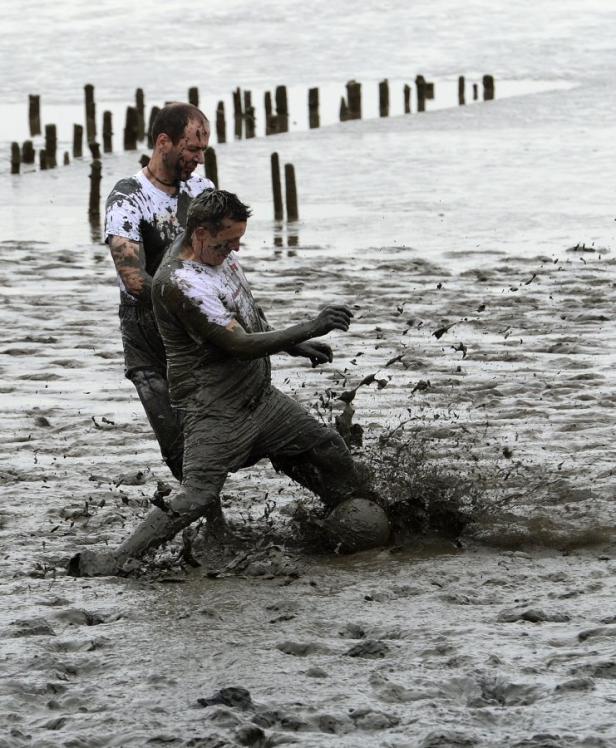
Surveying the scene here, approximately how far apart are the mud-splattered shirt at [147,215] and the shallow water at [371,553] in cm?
147

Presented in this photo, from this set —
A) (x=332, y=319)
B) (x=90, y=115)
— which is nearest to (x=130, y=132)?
(x=90, y=115)

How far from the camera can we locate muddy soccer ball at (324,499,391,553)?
7.44 m

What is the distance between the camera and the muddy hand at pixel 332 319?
264 inches

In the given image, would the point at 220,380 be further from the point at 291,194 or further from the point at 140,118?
the point at 140,118

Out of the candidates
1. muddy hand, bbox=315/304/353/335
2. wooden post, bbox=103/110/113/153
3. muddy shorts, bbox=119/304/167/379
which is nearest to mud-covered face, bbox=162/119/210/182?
muddy shorts, bbox=119/304/167/379

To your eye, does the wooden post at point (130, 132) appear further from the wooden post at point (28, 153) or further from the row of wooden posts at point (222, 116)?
the wooden post at point (28, 153)

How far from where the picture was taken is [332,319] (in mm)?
6715

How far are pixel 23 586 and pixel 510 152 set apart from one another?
69.2ft

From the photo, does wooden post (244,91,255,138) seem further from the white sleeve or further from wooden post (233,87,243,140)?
the white sleeve

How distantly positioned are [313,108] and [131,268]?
1025 inches

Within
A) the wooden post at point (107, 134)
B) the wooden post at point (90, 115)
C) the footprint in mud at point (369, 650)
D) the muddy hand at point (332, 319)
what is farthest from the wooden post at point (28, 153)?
the footprint in mud at point (369, 650)

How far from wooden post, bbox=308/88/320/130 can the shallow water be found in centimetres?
942

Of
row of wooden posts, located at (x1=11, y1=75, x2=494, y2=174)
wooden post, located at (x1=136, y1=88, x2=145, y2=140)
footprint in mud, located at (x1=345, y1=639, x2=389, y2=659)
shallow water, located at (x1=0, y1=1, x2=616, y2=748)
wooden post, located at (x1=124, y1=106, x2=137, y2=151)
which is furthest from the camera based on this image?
wooden post, located at (x1=136, y1=88, x2=145, y2=140)

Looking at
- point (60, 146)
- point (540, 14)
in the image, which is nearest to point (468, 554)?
point (60, 146)
